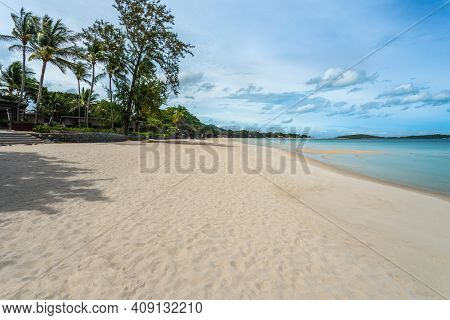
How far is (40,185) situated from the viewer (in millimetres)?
7613

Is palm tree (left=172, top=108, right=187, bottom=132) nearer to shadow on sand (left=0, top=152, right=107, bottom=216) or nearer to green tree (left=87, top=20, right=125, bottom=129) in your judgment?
green tree (left=87, top=20, right=125, bottom=129)

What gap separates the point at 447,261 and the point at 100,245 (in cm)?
618

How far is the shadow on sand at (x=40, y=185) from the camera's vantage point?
6.07 m

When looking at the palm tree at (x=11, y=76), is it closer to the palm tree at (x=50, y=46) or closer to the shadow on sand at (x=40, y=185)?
the palm tree at (x=50, y=46)

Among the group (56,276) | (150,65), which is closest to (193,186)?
(56,276)

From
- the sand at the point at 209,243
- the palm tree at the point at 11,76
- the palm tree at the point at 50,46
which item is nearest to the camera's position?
the sand at the point at 209,243

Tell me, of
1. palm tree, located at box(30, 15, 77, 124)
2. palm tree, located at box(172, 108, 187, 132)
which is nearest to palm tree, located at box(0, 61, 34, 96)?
palm tree, located at box(30, 15, 77, 124)

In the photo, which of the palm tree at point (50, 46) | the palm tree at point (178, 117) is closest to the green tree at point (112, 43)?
the palm tree at point (50, 46)

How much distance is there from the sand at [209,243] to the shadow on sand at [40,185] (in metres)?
0.04

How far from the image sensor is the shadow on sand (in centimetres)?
607

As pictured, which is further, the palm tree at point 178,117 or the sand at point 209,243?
the palm tree at point 178,117

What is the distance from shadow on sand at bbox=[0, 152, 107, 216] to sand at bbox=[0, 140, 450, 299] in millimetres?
42

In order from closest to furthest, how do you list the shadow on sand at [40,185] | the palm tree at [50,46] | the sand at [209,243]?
the sand at [209,243], the shadow on sand at [40,185], the palm tree at [50,46]
